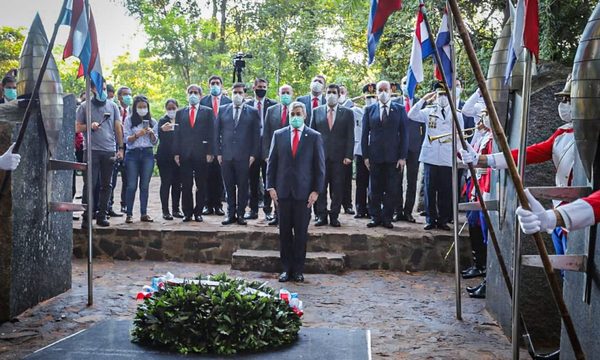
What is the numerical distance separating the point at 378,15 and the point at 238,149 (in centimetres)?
485

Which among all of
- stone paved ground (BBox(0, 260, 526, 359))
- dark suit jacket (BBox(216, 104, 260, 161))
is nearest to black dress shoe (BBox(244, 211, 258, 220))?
dark suit jacket (BBox(216, 104, 260, 161))

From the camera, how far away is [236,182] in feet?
30.5

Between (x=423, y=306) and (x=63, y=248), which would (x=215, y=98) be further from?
(x=423, y=306)

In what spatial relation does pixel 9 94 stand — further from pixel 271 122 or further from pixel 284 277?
pixel 284 277

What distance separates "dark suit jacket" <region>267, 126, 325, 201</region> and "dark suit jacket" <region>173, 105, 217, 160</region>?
7.00 ft

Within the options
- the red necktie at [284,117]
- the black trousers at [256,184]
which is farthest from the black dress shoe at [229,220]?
the red necktie at [284,117]

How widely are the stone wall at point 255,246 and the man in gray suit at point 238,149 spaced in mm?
557

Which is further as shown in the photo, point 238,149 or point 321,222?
point 238,149

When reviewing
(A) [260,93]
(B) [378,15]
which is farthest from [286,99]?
(B) [378,15]

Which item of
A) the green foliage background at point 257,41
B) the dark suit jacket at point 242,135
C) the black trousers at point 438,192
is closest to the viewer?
the black trousers at point 438,192

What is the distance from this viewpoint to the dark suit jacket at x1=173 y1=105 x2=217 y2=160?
30.9ft

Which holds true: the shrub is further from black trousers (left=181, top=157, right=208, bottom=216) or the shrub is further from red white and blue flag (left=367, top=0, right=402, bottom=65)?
black trousers (left=181, top=157, right=208, bottom=216)

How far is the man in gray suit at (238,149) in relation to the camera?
9.20 meters

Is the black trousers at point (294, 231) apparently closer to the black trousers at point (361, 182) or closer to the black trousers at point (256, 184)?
the black trousers at point (256, 184)
